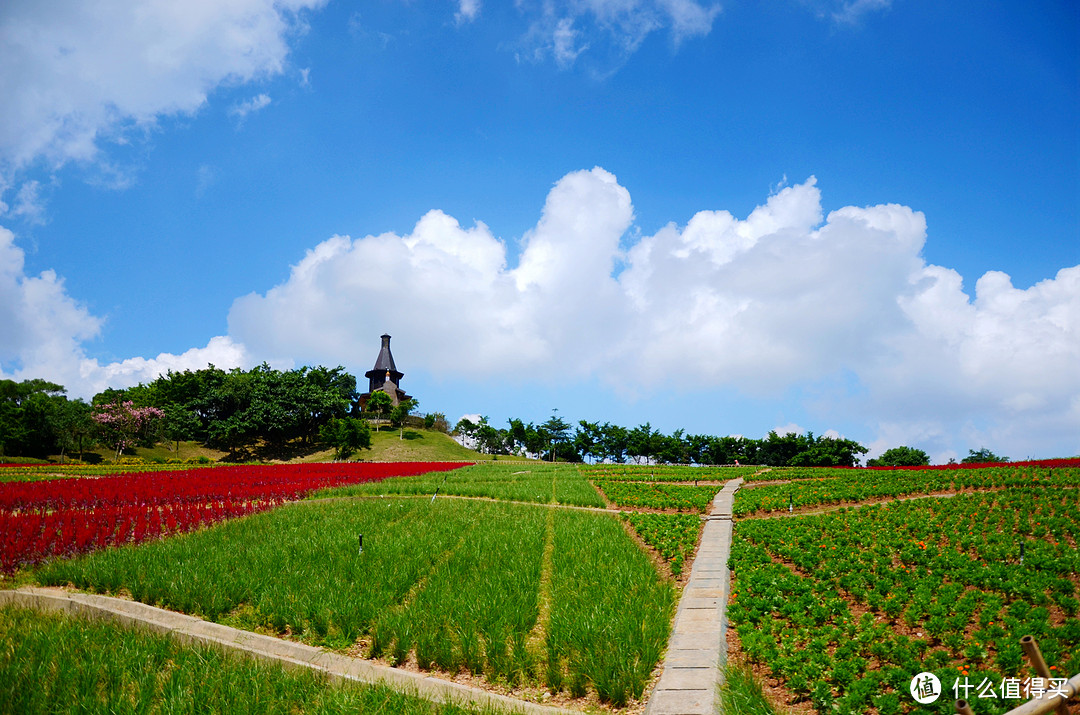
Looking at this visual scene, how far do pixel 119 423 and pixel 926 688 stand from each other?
68.7 m

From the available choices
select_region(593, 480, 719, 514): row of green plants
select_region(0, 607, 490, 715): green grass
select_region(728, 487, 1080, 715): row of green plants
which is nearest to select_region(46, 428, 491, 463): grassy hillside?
select_region(593, 480, 719, 514): row of green plants

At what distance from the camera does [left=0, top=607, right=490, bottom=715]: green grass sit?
16.9ft

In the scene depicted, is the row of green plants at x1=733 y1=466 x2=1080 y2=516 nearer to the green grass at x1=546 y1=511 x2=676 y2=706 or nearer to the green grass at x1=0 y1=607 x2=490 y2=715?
the green grass at x1=546 y1=511 x2=676 y2=706

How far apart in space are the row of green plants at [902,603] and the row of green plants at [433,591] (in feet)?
4.81

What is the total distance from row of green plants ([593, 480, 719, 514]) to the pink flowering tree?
2145 inches

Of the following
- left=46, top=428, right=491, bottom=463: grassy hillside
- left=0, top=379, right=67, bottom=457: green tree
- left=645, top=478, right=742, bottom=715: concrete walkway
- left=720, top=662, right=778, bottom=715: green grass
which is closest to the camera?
left=720, top=662, right=778, bottom=715: green grass

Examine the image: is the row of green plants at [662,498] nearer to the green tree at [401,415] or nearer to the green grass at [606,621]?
the green grass at [606,621]

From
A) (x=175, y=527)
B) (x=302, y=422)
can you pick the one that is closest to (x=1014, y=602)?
(x=175, y=527)

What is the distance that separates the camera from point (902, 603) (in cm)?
759

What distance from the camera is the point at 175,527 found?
42.8 ft

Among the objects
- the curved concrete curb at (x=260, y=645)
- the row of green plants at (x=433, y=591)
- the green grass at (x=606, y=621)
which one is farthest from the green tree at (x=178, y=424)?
the green grass at (x=606, y=621)

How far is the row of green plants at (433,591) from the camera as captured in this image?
6172 mm

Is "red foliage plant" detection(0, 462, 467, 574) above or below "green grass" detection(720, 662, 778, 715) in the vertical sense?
below

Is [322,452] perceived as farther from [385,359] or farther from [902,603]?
[902,603]
